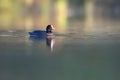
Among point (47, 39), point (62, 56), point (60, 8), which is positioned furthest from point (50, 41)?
point (60, 8)

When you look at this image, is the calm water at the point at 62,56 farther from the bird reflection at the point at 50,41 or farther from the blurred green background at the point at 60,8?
the blurred green background at the point at 60,8

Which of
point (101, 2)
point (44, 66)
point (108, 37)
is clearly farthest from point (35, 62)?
point (101, 2)

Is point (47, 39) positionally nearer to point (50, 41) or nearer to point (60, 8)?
point (50, 41)

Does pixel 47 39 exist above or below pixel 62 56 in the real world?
above

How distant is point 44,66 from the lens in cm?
1161

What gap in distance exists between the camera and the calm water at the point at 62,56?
10906 millimetres

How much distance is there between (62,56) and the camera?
12812 millimetres

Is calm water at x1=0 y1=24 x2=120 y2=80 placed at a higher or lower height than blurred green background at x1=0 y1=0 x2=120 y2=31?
lower

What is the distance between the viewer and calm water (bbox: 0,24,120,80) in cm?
1091

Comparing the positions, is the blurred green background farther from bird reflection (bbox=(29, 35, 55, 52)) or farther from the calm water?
the calm water

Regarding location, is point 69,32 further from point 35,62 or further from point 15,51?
point 35,62

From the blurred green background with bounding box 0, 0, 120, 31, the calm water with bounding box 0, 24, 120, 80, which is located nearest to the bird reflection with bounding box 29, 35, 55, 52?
the calm water with bounding box 0, 24, 120, 80

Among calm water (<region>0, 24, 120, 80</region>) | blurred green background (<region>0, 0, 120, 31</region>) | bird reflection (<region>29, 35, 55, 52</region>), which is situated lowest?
calm water (<region>0, 24, 120, 80</region>)

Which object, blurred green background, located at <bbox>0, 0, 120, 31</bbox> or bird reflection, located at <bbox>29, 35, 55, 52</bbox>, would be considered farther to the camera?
blurred green background, located at <bbox>0, 0, 120, 31</bbox>
